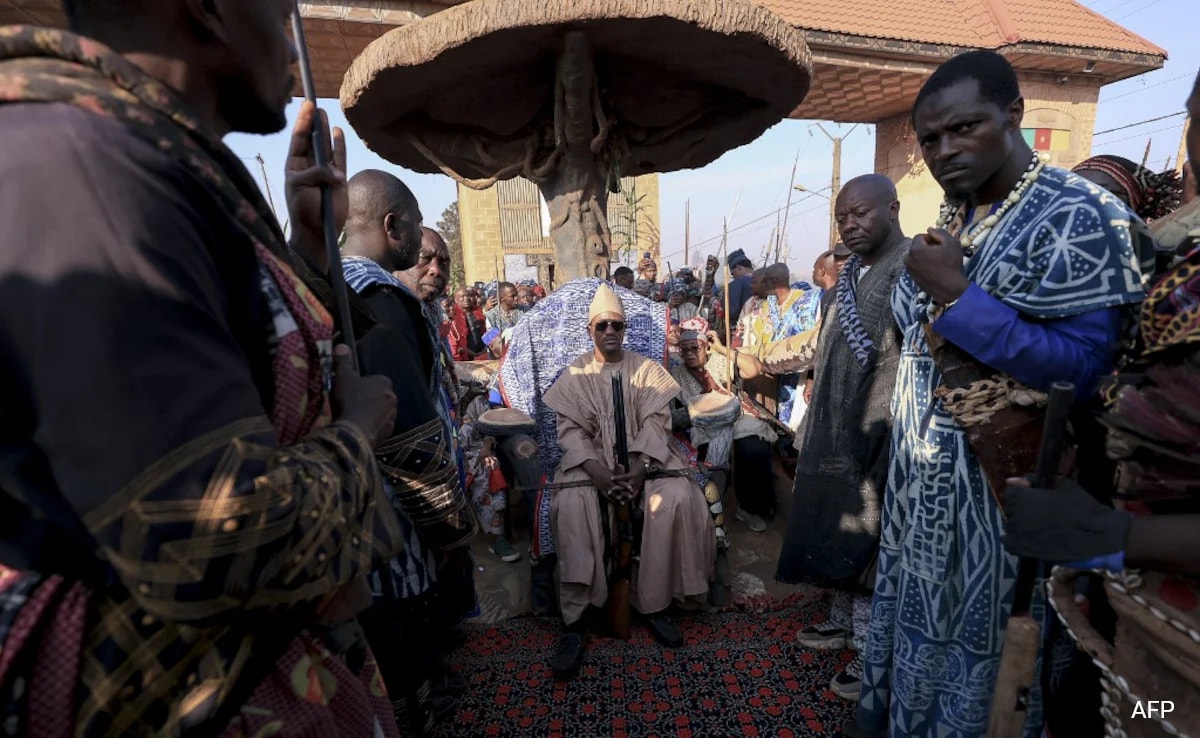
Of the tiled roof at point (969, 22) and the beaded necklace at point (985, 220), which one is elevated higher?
the tiled roof at point (969, 22)

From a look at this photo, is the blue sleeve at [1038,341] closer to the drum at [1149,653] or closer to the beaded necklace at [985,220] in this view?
the beaded necklace at [985,220]

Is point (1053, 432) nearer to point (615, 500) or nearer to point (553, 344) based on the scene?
point (615, 500)

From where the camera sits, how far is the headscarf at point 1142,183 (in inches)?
93.8

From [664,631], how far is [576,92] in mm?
3054

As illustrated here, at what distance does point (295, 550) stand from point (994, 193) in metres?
1.97

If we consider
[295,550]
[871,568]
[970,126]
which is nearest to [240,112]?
[295,550]

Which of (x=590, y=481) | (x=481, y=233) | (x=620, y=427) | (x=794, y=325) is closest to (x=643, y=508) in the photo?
(x=590, y=481)

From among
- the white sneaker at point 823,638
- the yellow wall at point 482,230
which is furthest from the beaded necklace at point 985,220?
the yellow wall at point 482,230

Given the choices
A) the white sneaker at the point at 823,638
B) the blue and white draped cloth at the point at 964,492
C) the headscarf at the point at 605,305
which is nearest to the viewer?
the blue and white draped cloth at the point at 964,492

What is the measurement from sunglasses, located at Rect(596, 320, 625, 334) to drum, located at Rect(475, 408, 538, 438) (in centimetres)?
76

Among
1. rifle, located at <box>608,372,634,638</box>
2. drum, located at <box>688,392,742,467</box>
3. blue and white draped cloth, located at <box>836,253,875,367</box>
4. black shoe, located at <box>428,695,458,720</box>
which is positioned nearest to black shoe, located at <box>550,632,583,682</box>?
rifle, located at <box>608,372,634,638</box>

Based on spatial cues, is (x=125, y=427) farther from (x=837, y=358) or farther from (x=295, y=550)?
(x=837, y=358)

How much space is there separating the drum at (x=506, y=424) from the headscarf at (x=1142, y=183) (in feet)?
9.67

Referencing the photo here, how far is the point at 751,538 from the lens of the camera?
425cm
